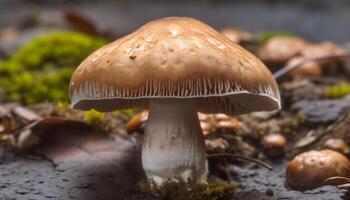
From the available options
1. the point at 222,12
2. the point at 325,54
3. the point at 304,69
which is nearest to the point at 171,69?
the point at 304,69

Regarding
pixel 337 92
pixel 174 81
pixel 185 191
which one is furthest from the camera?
pixel 337 92

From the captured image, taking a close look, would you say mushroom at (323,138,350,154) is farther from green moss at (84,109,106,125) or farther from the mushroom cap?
green moss at (84,109,106,125)

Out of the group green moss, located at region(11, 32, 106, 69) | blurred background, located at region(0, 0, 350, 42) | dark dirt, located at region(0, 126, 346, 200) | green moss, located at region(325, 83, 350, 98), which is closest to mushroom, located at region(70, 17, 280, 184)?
dark dirt, located at region(0, 126, 346, 200)

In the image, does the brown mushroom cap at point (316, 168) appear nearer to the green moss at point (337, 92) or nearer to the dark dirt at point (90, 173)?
the dark dirt at point (90, 173)

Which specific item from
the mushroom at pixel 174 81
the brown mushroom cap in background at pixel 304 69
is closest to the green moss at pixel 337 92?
the brown mushroom cap in background at pixel 304 69

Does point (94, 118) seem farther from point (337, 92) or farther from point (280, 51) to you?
point (280, 51)
